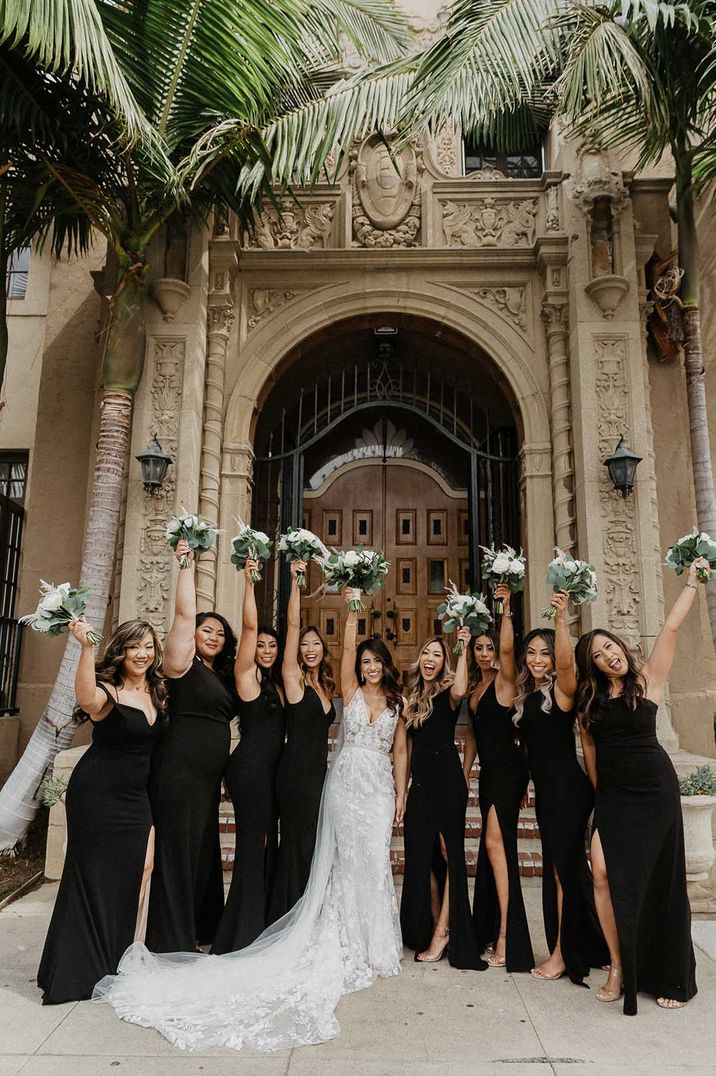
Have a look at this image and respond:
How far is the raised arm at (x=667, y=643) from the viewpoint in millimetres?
4047

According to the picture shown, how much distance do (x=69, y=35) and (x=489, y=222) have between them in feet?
16.3

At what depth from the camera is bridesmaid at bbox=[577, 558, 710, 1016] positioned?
12.6 ft

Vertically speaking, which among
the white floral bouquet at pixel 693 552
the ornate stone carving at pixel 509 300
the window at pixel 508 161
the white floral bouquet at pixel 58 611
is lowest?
the white floral bouquet at pixel 58 611

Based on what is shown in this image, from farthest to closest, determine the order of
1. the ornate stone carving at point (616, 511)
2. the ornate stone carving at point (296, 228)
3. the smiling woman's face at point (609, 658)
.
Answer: the ornate stone carving at point (296, 228) → the ornate stone carving at point (616, 511) → the smiling woman's face at point (609, 658)

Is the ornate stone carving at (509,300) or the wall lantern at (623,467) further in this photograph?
the ornate stone carving at (509,300)

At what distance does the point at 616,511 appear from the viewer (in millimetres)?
7387

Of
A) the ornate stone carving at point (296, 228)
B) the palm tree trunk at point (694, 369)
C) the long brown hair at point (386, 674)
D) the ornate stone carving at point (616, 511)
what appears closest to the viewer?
the long brown hair at point (386, 674)

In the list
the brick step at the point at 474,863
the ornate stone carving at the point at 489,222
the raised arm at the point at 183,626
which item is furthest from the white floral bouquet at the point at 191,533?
the ornate stone carving at the point at 489,222

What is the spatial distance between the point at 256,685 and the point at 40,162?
5.42 meters

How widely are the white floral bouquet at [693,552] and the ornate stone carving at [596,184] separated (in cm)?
513

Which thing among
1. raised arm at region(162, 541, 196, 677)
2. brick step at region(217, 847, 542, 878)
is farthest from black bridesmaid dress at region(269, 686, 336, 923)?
brick step at region(217, 847, 542, 878)

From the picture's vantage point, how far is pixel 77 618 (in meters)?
3.94

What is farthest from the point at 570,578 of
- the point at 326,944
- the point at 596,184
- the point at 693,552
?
the point at 596,184

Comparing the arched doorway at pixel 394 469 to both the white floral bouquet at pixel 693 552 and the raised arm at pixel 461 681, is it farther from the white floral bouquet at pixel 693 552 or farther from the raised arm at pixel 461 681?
the white floral bouquet at pixel 693 552
